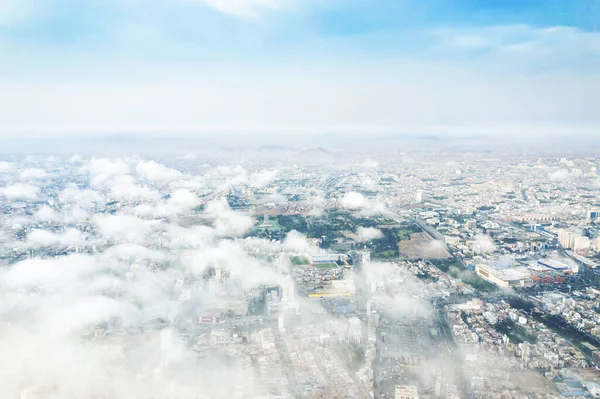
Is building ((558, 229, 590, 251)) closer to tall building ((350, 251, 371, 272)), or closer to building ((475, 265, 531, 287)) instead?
building ((475, 265, 531, 287))

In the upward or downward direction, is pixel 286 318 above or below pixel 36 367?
below

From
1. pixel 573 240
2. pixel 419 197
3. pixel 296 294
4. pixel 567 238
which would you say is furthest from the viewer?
pixel 419 197

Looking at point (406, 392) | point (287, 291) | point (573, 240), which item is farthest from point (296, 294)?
point (573, 240)

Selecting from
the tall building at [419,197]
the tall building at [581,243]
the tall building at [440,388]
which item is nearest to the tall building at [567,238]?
the tall building at [581,243]

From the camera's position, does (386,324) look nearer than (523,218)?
Yes

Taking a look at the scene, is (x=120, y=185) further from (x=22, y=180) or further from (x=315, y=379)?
(x=315, y=379)

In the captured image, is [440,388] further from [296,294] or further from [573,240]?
[573,240]

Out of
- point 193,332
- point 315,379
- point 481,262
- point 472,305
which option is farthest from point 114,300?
point 481,262

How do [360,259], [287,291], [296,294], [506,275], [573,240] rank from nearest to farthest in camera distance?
1. [287,291]
2. [296,294]
3. [506,275]
4. [360,259]
5. [573,240]
